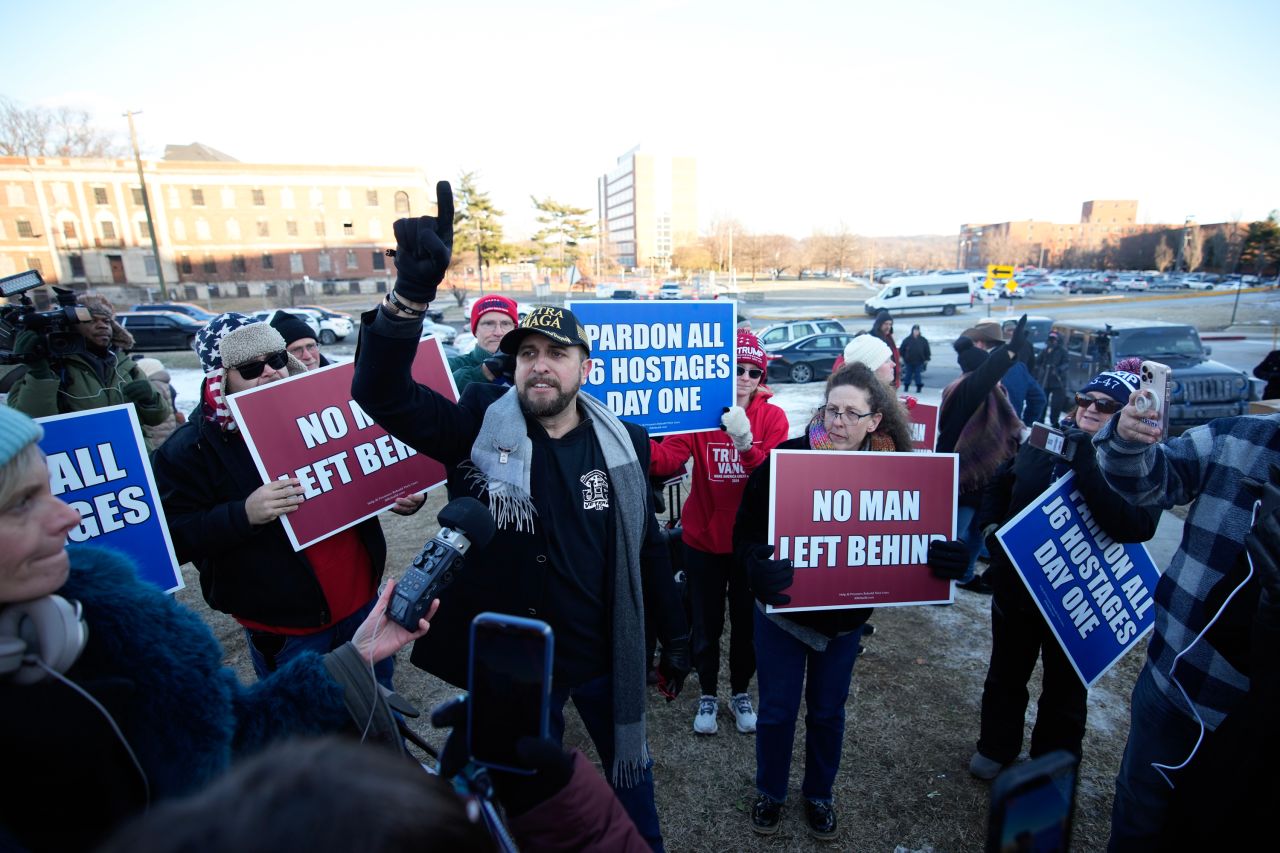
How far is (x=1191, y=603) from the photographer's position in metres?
2.03

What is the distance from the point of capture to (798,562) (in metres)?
2.66

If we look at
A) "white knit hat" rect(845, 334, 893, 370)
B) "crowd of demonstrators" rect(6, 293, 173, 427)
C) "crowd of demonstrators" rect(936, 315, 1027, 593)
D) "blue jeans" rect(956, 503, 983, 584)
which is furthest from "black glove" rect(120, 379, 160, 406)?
"blue jeans" rect(956, 503, 983, 584)

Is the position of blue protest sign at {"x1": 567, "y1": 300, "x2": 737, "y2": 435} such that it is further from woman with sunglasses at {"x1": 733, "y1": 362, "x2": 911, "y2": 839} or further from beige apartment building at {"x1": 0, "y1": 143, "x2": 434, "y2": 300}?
beige apartment building at {"x1": 0, "y1": 143, "x2": 434, "y2": 300}

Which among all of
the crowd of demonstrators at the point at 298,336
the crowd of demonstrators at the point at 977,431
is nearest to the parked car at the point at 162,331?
the crowd of demonstrators at the point at 298,336

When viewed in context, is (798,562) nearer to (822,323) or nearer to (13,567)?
(13,567)

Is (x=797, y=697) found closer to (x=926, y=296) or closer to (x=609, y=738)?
(x=609, y=738)

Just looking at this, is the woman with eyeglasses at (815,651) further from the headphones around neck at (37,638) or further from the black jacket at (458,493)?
the headphones around neck at (37,638)

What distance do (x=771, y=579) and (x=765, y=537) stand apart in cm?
34

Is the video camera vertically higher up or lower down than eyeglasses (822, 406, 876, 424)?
higher up

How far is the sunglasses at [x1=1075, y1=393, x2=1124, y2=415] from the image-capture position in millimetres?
2778

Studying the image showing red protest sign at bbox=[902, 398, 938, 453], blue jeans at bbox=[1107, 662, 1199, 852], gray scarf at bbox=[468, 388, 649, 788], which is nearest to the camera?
blue jeans at bbox=[1107, 662, 1199, 852]

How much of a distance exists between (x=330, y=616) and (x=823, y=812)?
2.41 meters

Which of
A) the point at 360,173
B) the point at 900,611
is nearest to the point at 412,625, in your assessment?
the point at 900,611

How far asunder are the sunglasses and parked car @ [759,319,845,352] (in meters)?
15.6
